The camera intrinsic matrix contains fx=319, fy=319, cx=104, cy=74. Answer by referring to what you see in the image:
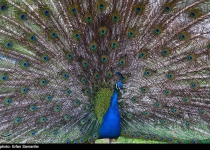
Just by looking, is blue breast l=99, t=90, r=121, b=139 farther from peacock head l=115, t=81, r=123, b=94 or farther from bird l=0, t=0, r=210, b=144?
peacock head l=115, t=81, r=123, b=94

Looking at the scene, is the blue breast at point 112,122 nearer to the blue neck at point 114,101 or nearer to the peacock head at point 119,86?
the blue neck at point 114,101

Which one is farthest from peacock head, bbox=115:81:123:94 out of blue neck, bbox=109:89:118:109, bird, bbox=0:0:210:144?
blue neck, bbox=109:89:118:109

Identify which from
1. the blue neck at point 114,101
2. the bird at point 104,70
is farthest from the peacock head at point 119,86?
the blue neck at point 114,101

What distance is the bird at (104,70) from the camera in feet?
10.9

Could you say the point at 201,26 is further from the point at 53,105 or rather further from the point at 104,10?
the point at 53,105

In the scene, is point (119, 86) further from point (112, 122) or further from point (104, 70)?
point (112, 122)

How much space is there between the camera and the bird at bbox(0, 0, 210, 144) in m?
3.32

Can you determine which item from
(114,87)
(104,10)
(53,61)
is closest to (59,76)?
(53,61)

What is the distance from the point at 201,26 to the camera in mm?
3318

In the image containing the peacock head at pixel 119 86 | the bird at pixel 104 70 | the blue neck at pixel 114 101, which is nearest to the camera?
the bird at pixel 104 70

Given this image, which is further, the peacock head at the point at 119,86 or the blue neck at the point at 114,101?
the blue neck at the point at 114,101

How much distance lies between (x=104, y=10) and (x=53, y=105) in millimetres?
1287

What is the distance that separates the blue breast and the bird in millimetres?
13

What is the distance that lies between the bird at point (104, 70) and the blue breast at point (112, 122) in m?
0.01
